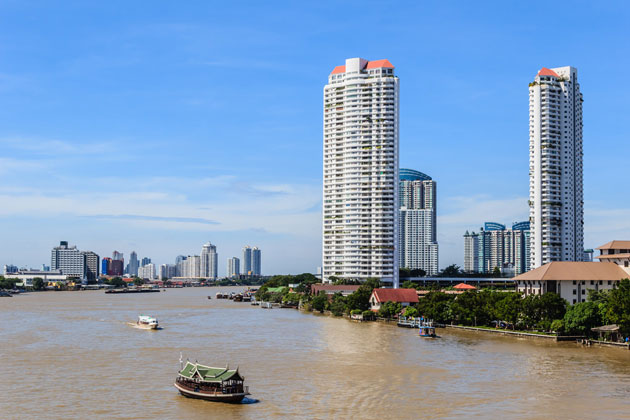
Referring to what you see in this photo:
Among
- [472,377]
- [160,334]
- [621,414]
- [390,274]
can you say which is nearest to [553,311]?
[472,377]

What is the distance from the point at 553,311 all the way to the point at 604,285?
16.6 m

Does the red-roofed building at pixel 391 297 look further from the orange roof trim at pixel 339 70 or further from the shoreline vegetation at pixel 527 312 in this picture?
the orange roof trim at pixel 339 70

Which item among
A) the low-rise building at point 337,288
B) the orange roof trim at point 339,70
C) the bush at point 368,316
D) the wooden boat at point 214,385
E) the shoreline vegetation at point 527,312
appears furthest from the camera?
the orange roof trim at point 339,70

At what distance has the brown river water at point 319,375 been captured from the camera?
39.5 m

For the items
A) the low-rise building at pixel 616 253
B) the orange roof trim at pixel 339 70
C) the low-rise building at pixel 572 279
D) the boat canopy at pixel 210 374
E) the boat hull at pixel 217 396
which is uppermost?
the orange roof trim at pixel 339 70

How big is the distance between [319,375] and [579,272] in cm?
5164

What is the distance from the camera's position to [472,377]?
4991 cm

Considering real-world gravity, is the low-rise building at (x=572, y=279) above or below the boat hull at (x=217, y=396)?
above

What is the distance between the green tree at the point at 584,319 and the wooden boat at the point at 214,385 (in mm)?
42484

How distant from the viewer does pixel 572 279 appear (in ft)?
290

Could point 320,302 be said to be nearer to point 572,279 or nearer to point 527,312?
point 572,279

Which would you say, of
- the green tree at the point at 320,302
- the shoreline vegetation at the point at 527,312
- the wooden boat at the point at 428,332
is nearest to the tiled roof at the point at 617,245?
the shoreline vegetation at the point at 527,312

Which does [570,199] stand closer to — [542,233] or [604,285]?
[542,233]

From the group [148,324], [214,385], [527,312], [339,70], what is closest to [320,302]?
[148,324]
